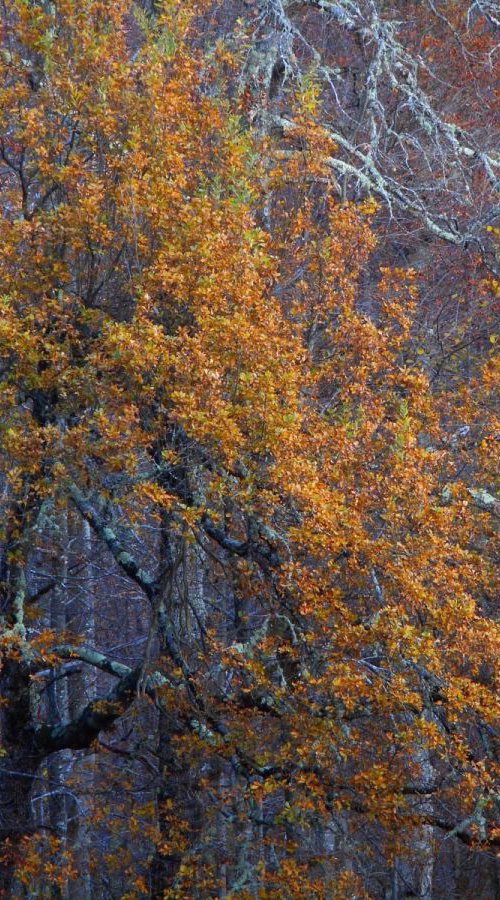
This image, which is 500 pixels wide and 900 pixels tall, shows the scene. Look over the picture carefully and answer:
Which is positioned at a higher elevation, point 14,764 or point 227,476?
point 227,476

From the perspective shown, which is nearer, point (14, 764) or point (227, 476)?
point (227, 476)

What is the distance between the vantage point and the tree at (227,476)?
771 cm

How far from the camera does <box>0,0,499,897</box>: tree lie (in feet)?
25.3

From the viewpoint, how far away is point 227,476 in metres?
8.02

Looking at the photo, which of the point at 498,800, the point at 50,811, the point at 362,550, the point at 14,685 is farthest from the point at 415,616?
the point at 50,811

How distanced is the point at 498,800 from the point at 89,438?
3815 millimetres

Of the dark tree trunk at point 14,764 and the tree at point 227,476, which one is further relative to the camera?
the dark tree trunk at point 14,764

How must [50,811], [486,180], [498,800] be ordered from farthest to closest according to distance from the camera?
[50,811]
[486,180]
[498,800]

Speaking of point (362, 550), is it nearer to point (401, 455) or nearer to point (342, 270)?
point (401, 455)

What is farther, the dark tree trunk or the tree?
the dark tree trunk

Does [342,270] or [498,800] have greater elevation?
[342,270]

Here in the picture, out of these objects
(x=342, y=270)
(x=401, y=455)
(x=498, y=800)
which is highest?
(x=342, y=270)

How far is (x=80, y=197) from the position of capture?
8.94m

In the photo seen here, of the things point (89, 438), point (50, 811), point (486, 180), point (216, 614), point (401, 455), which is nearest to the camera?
point (401, 455)
